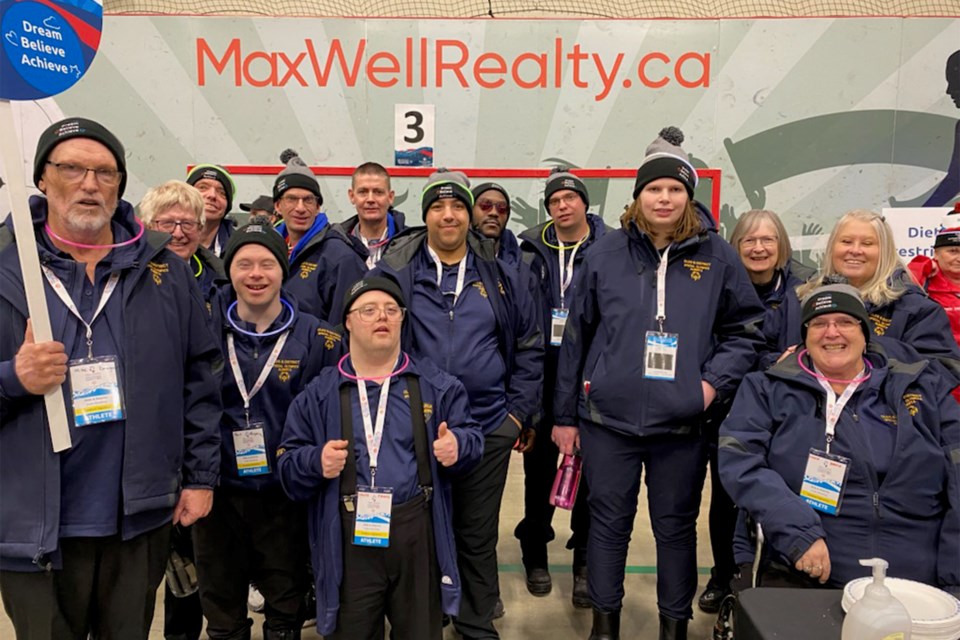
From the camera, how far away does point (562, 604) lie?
2910 mm

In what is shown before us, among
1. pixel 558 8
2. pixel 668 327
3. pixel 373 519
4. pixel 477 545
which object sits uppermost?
pixel 558 8

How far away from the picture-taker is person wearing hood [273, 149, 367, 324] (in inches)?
115

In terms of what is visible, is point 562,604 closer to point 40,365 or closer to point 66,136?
point 40,365

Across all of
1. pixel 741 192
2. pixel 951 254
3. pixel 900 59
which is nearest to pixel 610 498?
pixel 951 254

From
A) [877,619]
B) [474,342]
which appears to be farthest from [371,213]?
[877,619]

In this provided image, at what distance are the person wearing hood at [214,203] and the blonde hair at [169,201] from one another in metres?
0.51

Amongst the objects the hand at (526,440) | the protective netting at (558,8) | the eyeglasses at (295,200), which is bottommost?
the hand at (526,440)

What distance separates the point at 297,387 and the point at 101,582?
767 mm

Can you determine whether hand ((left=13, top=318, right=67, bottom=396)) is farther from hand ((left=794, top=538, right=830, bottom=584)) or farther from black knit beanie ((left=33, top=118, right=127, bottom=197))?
hand ((left=794, top=538, right=830, bottom=584))

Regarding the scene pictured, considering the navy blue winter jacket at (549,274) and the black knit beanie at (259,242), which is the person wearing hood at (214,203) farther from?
the navy blue winter jacket at (549,274)

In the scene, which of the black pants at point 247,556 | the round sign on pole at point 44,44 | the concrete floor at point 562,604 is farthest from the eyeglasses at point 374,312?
the concrete floor at point 562,604

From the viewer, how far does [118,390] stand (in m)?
1.60

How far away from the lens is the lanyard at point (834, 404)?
6.35ft

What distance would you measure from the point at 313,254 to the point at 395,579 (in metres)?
1.59
